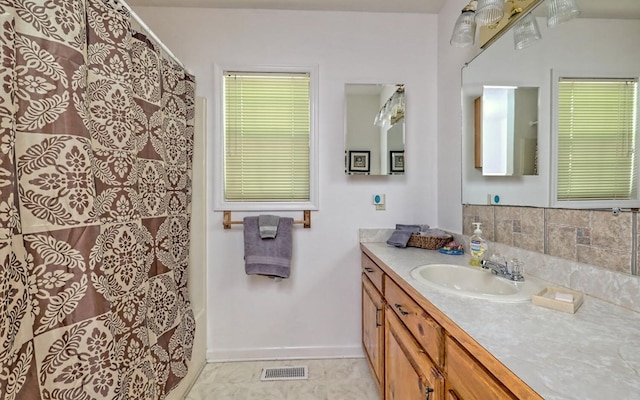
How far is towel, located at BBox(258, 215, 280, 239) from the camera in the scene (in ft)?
5.79

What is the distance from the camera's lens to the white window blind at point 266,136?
6.20 ft

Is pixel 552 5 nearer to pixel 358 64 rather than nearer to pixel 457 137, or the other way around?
pixel 457 137

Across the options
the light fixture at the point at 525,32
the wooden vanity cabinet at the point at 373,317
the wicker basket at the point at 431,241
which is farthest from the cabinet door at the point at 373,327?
the light fixture at the point at 525,32

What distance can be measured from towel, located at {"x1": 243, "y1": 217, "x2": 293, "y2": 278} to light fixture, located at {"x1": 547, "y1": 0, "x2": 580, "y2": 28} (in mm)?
1642

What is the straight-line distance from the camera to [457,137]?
171cm

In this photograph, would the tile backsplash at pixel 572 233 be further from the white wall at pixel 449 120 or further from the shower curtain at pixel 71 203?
the shower curtain at pixel 71 203

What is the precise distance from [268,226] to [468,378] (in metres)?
1.34

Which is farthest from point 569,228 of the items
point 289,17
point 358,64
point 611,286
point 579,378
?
point 289,17

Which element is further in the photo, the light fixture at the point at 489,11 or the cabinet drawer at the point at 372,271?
the cabinet drawer at the point at 372,271

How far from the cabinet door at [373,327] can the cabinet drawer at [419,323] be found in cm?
20

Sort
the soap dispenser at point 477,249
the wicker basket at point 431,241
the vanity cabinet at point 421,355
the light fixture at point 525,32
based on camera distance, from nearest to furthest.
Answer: the vanity cabinet at point 421,355, the light fixture at point 525,32, the soap dispenser at point 477,249, the wicker basket at point 431,241

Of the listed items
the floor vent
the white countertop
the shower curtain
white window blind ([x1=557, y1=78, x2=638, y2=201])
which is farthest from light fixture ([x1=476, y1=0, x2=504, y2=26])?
the floor vent

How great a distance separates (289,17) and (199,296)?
6.62 ft

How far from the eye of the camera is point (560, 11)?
100 centimetres
